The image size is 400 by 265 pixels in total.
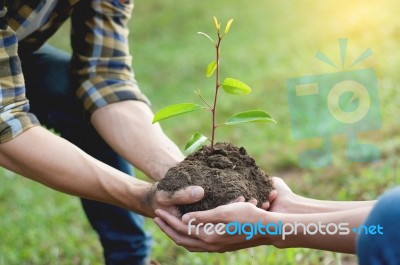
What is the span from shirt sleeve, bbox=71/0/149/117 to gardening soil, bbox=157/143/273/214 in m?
0.47

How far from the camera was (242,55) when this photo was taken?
22.1 feet

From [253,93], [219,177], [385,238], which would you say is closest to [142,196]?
[219,177]

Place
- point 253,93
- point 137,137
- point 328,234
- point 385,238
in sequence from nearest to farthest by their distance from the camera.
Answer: point 385,238 < point 328,234 < point 137,137 < point 253,93

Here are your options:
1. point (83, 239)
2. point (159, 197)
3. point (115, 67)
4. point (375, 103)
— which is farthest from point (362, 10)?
point (159, 197)

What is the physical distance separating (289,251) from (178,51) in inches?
211

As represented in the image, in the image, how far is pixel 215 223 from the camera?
1743 millimetres

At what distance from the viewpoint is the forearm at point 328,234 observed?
1562mm

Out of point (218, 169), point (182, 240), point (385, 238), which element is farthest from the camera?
point (218, 169)

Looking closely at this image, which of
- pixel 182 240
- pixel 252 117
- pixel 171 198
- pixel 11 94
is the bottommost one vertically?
pixel 182 240

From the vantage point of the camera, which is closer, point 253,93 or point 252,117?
point 252,117

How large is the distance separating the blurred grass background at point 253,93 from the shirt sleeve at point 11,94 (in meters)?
1.06

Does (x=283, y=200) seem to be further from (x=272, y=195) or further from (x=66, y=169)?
(x=66, y=169)

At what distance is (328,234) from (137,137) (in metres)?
0.85

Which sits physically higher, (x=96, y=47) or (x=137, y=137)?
(x=96, y=47)
